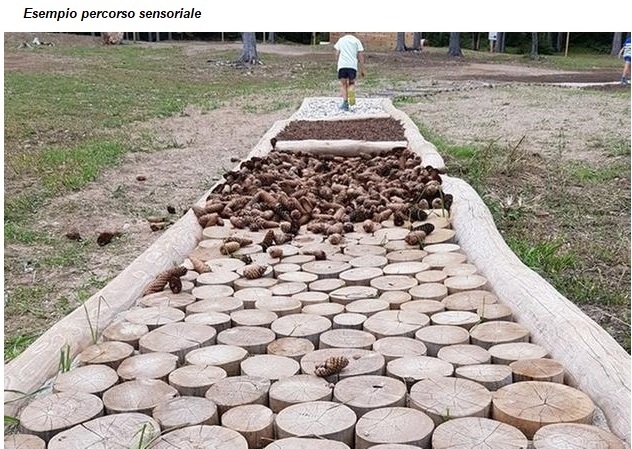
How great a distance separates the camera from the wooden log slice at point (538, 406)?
1667mm

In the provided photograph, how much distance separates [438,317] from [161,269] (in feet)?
3.93

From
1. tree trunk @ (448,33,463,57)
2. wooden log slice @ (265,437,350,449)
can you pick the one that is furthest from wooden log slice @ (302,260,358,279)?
tree trunk @ (448,33,463,57)

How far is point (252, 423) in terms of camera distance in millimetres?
1694

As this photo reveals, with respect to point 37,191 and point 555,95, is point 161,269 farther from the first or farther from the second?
point 555,95

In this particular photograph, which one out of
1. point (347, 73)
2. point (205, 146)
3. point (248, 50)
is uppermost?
point (248, 50)

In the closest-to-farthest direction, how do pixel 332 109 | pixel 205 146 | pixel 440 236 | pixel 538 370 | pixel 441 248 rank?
pixel 538 370 → pixel 441 248 → pixel 440 236 → pixel 205 146 → pixel 332 109

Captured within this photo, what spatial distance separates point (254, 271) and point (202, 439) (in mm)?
1159

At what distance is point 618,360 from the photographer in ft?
6.15

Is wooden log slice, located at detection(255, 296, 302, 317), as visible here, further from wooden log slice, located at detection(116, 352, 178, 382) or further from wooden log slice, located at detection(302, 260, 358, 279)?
wooden log slice, located at detection(116, 352, 178, 382)

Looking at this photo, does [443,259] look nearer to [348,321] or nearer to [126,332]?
[348,321]

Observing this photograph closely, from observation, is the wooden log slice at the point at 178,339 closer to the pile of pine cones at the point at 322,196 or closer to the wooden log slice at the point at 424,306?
the wooden log slice at the point at 424,306

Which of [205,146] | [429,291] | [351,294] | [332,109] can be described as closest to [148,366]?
[351,294]

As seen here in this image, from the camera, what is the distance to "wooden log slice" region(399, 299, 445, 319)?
2357 mm

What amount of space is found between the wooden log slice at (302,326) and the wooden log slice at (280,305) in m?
0.04
